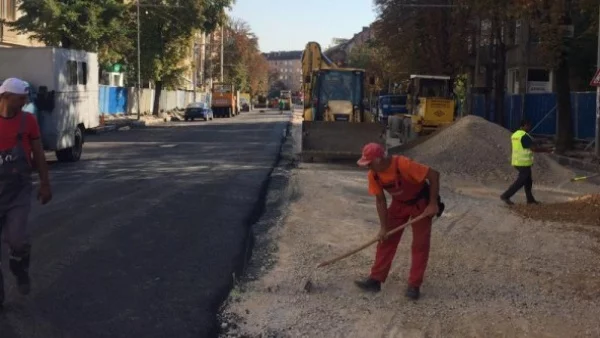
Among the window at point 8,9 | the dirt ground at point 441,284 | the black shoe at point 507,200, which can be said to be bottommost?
the dirt ground at point 441,284

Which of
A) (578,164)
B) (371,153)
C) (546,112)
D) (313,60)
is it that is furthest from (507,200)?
(546,112)

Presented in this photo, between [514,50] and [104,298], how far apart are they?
40364 millimetres

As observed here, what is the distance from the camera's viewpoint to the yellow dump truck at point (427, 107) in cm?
3111

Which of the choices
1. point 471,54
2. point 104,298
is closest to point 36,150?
point 104,298

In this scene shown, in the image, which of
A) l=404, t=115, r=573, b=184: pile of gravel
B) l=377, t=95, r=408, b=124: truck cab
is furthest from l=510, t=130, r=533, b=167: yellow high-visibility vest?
l=377, t=95, r=408, b=124: truck cab

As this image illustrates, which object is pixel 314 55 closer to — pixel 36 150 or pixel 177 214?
pixel 177 214

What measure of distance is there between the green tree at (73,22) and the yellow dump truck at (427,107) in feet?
49.4

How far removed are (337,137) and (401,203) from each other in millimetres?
13778

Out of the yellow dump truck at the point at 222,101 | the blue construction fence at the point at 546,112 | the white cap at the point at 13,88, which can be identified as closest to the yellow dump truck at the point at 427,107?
the blue construction fence at the point at 546,112

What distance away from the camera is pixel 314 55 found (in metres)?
24.2

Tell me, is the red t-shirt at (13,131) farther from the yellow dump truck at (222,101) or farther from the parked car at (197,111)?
the yellow dump truck at (222,101)

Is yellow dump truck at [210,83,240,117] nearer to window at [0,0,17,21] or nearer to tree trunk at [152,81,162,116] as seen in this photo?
tree trunk at [152,81,162,116]

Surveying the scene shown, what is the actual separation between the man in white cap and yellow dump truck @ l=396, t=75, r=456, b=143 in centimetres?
2462

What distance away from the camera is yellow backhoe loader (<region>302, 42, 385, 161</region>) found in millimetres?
20391
